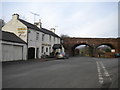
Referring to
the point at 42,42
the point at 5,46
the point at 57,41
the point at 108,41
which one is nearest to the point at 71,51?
the point at 57,41

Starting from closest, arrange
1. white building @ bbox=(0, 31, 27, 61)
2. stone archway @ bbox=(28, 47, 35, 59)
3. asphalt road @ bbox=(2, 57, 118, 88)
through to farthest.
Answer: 1. asphalt road @ bbox=(2, 57, 118, 88)
2. white building @ bbox=(0, 31, 27, 61)
3. stone archway @ bbox=(28, 47, 35, 59)

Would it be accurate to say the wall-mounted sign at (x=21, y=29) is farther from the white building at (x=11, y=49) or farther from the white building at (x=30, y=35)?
the white building at (x=11, y=49)

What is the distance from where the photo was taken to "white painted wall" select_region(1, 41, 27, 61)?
2086 centimetres

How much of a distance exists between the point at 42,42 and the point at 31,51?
515cm

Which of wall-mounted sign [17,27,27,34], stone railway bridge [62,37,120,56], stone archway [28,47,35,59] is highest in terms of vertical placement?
wall-mounted sign [17,27,27,34]

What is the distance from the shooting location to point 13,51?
23.0 m

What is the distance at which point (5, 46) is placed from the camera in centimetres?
2106

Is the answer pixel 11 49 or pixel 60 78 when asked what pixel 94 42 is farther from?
pixel 60 78

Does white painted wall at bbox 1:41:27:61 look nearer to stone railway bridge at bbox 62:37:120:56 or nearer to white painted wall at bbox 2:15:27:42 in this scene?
white painted wall at bbox 2:15:27:42

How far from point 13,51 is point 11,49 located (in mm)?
650

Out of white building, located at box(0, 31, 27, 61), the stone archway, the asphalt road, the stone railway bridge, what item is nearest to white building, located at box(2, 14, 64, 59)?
the stone archway

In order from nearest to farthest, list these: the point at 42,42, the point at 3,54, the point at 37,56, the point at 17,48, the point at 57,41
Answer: the point at 3,54
the point at 17,48
the point at 37,56
the point at 42,42
the point at 57,41

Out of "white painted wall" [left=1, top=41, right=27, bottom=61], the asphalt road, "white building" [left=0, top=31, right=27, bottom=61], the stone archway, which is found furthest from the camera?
the stone archway

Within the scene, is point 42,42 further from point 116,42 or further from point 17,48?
point 116,42
